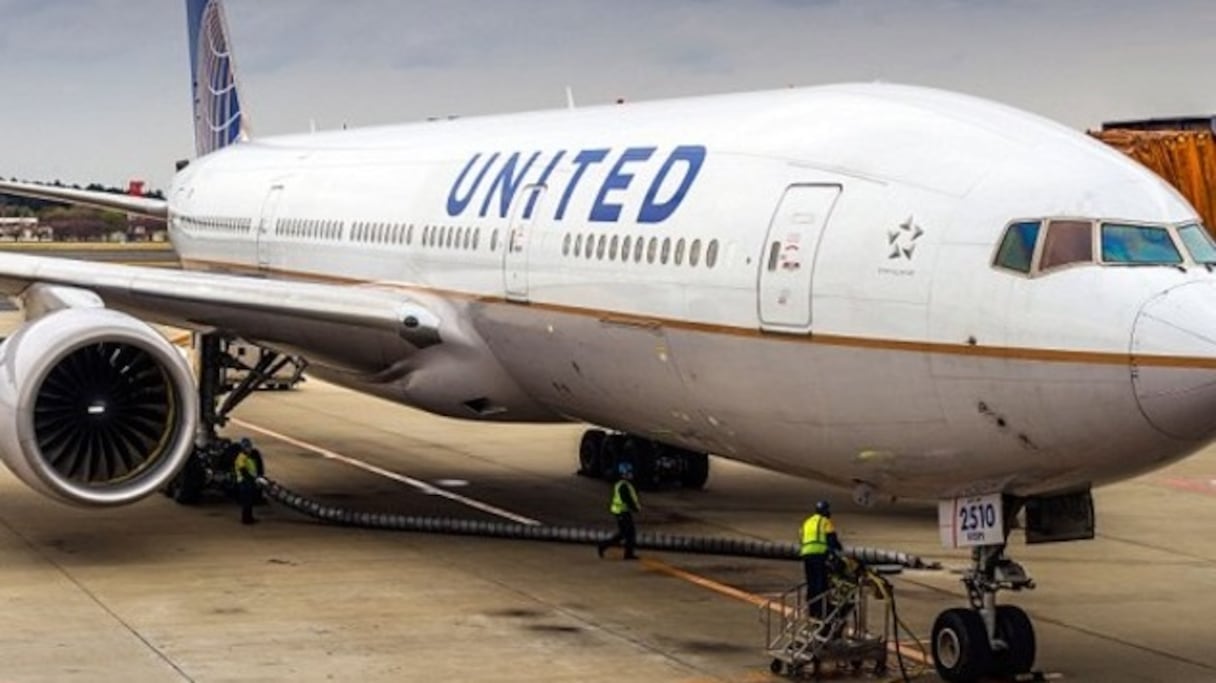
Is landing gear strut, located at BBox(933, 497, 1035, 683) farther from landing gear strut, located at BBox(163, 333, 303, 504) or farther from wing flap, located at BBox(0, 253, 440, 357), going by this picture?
landing gear strut, located at BBox(163, 333, 303, 504)

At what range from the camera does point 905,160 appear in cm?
1273

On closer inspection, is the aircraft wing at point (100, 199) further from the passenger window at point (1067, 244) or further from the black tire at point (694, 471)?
the passenger window at point (1067, 244)

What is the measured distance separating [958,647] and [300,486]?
1211cm

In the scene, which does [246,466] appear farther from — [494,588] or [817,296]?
[817,296]

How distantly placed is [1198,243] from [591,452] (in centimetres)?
1311

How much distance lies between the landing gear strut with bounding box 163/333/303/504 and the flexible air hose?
783mm

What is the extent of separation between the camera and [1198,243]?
461 inches

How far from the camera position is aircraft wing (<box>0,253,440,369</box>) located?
18516mm

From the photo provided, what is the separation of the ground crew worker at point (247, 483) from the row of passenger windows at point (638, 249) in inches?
224

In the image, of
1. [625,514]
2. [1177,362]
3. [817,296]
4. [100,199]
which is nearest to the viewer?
[1177,362]

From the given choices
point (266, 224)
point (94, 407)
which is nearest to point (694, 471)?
point (266, 224)

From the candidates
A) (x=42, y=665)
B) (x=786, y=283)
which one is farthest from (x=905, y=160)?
(x=42, y=665)

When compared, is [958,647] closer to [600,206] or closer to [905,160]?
[905,160]

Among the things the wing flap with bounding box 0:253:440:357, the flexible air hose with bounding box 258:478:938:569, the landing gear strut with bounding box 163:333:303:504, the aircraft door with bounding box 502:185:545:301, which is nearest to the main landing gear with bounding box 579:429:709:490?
the flexible air hose with bounding box 258:478:938:569
